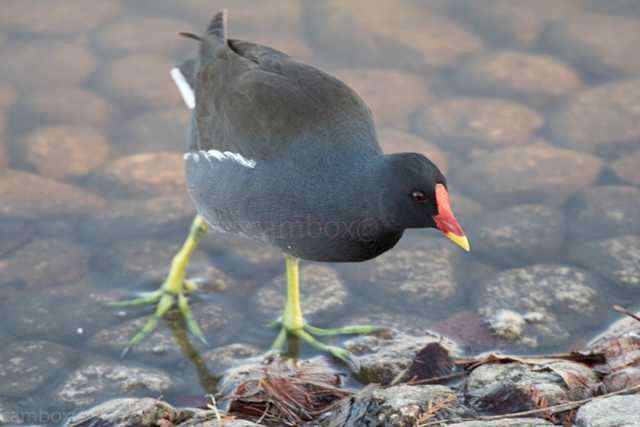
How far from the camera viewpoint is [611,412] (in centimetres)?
277

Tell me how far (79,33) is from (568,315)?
4.71 meters

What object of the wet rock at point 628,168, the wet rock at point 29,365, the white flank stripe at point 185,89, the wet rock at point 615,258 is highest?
the white flank stripe at point 185,89

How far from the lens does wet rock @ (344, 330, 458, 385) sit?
13.7ft

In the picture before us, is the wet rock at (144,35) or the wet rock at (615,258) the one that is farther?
the wet rock at (144,35)

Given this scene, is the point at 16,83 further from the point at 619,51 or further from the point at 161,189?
the point at 619,51

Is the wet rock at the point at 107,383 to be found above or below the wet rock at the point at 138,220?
below

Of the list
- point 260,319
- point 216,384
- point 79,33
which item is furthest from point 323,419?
point 79,33

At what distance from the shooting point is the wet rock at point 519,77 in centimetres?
672

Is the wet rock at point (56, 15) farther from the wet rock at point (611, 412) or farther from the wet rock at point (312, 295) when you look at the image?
the wet rock at point (611, 412)

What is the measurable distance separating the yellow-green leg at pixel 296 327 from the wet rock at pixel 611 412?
5.69ft

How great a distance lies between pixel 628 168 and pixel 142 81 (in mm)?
3622

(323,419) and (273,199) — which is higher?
(273,199)

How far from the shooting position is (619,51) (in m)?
7.08

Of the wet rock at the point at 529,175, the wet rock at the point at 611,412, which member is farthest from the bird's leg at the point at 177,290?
the wet rock at the point at 611,412
